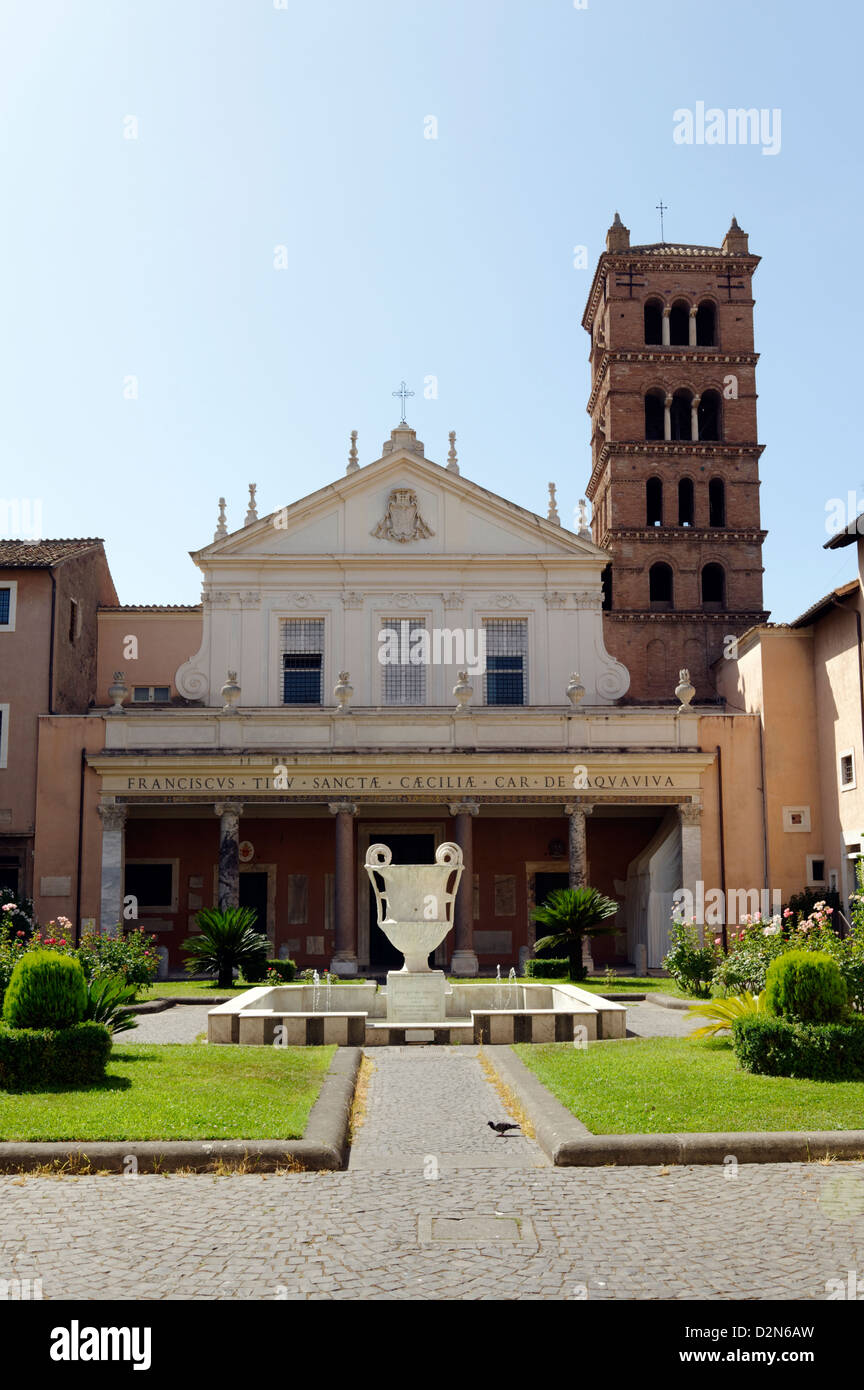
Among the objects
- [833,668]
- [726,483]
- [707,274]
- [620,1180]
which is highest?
[707,274]

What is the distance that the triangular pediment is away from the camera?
34.1 m

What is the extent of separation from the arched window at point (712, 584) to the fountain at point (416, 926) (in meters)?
24.4

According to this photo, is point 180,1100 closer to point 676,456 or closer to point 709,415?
point 676,456

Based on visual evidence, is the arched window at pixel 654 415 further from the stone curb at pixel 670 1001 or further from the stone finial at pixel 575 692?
the stone curb at pixel 670 1001

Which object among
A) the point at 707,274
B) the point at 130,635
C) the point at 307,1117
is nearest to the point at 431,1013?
the point at 307,1117

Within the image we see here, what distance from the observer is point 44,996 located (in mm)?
11891

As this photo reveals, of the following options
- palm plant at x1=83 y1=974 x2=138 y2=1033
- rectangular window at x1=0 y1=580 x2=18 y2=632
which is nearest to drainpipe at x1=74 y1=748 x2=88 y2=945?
rectangular window at x1=0 y1=580 x2=18 y2=632

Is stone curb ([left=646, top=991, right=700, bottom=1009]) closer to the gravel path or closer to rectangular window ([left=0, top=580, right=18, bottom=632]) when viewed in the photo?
the gravel path

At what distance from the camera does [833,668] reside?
96.6 ft

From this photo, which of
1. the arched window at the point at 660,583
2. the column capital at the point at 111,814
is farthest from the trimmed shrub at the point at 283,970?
the arched window at the point at 660,583

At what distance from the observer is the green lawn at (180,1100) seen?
950 centimetres

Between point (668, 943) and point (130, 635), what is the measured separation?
17287mm
